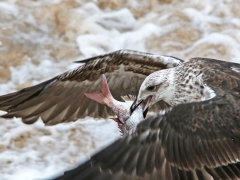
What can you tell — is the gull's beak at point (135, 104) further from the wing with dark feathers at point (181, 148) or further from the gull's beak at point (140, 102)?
the wing with dark feathers at point (181, 148)

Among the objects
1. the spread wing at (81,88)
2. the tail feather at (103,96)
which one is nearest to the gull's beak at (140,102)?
the tail feather at (103,96)

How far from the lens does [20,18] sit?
8086 mm

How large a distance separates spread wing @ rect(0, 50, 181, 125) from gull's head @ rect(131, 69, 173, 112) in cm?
45

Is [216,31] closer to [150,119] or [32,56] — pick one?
[32,56]

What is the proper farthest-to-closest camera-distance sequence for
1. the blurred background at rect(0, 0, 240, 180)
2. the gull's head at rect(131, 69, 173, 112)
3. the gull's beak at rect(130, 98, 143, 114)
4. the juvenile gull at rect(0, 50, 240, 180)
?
the blurred background at rect(0, 0, 240, 180), the gull's head at rect(131, 69, 173, 112), the gull's beak at rect(130, 98, 143, 114), the juvenile gull at rect(0, 50, 240, 180)

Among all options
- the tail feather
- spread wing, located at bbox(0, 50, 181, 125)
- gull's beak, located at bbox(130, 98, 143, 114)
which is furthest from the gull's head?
spread wing, located at bbox(0, 50, 181, 125)

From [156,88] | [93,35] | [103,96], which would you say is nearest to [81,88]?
[103,96]

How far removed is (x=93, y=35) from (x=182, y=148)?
4.11 m

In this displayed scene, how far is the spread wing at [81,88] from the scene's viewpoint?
576cm

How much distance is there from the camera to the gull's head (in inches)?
205

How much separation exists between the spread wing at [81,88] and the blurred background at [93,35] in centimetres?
56

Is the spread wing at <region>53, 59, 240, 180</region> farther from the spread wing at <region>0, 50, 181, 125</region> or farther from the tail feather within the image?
the spread wing at <region>0, 50, 181, 125</region>

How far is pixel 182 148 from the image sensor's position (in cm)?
425

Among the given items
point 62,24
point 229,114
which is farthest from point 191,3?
point 229,114
